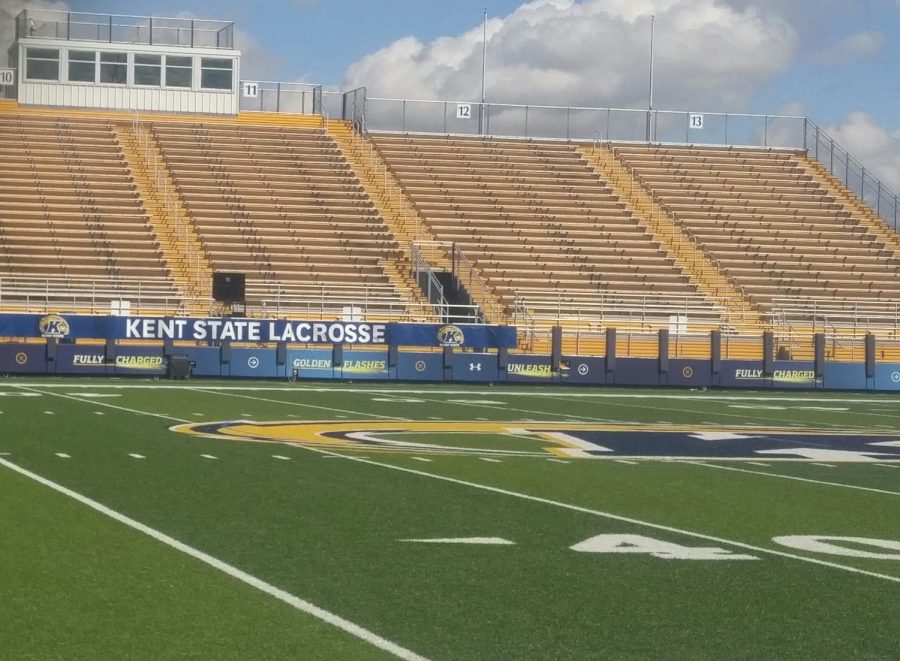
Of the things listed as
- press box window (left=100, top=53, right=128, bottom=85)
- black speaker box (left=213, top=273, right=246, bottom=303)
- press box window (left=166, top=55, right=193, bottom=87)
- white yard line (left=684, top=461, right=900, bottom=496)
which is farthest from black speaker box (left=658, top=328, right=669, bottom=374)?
press box window (left=100, top=53, right=128, bottom=85)

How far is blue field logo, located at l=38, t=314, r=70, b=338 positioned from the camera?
35406 millimetres

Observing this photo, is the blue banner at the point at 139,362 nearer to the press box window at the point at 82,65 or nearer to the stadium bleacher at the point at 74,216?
the stadium bleacher at the point at 74,216

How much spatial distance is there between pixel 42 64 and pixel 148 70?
3655 mm

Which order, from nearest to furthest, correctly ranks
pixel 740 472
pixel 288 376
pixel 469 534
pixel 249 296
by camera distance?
pixel 469 534 < pixel 740 472 < pixel 288 376 < pixel 249 296

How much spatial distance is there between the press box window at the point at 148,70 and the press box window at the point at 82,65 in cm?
148

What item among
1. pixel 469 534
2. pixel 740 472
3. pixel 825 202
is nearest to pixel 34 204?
pixel 825 202

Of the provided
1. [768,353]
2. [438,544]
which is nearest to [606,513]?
[438,544]

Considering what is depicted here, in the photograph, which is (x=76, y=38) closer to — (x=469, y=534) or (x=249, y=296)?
(x=249, y=296)

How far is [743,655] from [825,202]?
50.9 m

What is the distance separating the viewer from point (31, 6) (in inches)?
162

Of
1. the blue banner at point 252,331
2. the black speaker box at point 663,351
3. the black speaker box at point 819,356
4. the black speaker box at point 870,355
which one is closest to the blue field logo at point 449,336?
the blue banner at point 252,331

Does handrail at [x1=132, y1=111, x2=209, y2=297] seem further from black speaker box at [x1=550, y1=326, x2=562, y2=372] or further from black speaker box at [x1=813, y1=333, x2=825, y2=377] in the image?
black speaker box at [x1=813, y1=333, x2=825, y2=377]

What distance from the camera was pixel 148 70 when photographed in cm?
5334

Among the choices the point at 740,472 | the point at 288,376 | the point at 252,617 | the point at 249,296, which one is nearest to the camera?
the point at 252,617
